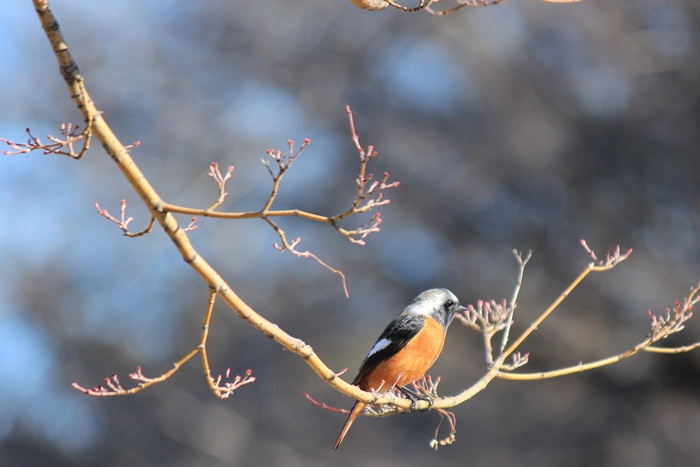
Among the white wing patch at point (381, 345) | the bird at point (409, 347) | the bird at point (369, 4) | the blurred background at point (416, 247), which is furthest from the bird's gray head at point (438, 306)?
the blurred background at point (416, 247)

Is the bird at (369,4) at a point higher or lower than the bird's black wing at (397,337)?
higher

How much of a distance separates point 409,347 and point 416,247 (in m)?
12.0

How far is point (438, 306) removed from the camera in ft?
14.9

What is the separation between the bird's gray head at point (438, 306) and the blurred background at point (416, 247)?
9889mm

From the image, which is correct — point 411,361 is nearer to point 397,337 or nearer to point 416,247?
point 397,337

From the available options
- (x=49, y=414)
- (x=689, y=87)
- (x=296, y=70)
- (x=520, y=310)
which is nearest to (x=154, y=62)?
(x=296, y=70)

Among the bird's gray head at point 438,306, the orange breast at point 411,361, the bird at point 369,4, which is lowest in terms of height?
the orange breast at point 411,361

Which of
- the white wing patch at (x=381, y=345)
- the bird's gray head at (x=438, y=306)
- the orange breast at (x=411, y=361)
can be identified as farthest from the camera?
the bird's gray head at (x=438, y=306)

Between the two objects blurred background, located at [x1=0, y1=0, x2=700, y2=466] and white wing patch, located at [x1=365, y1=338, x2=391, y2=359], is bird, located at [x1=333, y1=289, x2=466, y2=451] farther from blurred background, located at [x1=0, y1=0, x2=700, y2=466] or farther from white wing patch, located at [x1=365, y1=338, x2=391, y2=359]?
blurred background, located at [x1=0, y1=0, x2=700, y2=466]

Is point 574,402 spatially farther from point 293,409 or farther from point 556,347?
point 293,409

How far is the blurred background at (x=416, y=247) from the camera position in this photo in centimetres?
1459

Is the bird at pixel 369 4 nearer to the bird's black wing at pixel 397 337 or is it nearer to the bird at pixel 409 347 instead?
the bird at pixel 409 347

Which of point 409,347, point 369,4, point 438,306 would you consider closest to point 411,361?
point 409,347

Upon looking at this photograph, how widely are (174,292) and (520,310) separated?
21.7 ft
